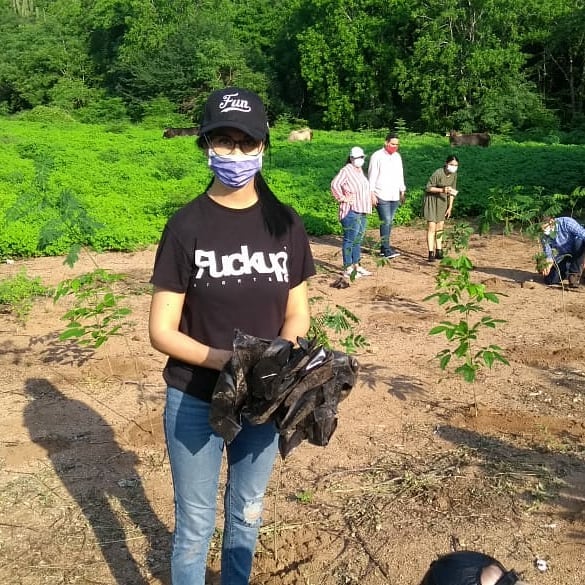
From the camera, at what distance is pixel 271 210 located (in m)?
2.21

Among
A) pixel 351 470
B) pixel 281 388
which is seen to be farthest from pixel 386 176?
pixel 281 388

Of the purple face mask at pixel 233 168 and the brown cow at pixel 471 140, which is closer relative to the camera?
the purple face mask at pixel 233 168

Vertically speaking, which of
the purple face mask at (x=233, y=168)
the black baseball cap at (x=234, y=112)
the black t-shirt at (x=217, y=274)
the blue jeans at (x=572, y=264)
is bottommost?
the blue jeans at (x=572, y=264)

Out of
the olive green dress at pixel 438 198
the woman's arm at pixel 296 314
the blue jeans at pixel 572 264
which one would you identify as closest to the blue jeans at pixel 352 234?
the olive green dress at pixel 438 198

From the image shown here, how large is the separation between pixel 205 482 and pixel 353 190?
19.0ft

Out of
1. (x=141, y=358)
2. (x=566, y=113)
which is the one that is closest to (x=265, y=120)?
(x=141, y=358)

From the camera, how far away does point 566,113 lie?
32.5m

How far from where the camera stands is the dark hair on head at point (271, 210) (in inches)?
85.7

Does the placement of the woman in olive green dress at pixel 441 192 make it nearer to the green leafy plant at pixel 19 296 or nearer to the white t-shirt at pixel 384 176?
the white t-shirt at pixel 384 176

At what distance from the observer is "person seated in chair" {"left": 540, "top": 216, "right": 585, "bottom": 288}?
296 inches

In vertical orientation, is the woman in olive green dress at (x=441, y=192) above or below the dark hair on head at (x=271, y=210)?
below

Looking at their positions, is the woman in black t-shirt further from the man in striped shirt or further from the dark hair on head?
the man in striped shirt

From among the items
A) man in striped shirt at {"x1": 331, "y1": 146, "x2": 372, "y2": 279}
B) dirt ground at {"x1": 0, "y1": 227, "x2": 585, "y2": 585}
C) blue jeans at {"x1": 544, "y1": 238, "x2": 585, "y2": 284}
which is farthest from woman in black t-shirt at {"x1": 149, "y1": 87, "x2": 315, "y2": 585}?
blue jeans at {"x1": 544, "y1": 238, "x2": 585, "y2": 284}

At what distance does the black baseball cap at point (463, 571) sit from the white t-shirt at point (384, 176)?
7.06 meters
